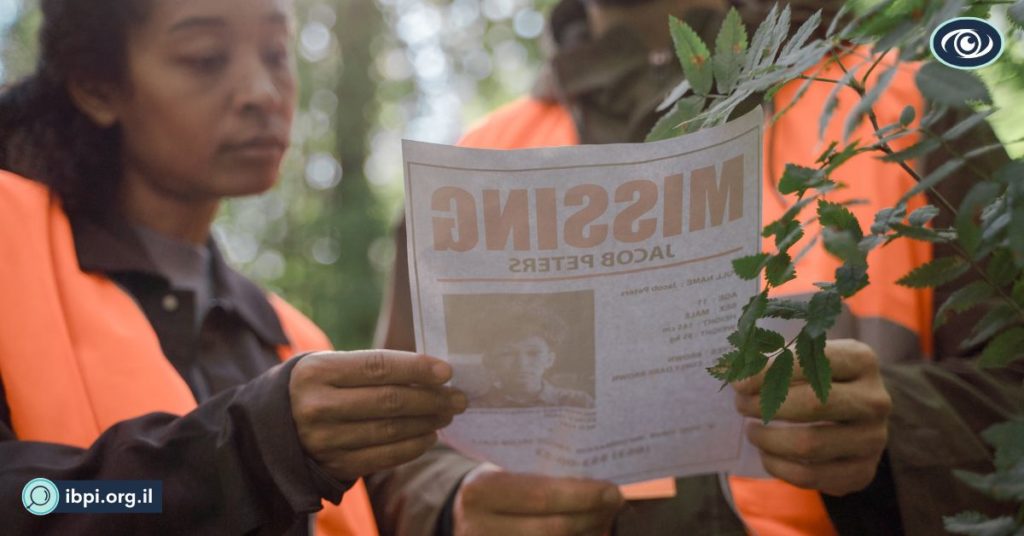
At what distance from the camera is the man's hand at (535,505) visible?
54.2 inches

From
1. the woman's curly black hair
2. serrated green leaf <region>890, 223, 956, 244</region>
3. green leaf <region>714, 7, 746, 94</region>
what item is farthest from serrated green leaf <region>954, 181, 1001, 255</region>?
the woman's curly black hair

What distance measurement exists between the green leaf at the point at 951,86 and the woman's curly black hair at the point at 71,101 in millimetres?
1397

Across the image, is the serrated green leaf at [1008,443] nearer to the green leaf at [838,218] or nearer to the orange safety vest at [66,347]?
the green leaf at [838,218]

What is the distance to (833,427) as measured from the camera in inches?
51.4

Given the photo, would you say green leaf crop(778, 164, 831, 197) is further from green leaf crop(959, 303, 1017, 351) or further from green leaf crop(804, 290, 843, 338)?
green leaf crop(959, 303, 1017, 351)

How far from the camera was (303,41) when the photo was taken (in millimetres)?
8023

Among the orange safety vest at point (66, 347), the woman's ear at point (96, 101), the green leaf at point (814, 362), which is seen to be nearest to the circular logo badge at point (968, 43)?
the green leaf at point (814, 362)

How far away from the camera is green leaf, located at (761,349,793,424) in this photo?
0.97m

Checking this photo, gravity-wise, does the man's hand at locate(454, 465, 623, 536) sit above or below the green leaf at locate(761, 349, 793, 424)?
below

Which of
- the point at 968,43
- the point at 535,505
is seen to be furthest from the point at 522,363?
the point at 968,43

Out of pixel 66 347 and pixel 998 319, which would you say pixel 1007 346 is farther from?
pixel 66 347

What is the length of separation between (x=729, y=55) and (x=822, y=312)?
28 cm

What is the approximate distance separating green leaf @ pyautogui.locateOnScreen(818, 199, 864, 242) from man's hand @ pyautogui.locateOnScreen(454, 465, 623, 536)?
0.59m

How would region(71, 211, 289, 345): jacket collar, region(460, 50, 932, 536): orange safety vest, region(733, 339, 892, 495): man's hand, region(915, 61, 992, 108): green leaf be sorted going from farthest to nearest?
region(71, 211, 289, 345): jacket collar, region(460, 50, 932, 536): orange safety vest, region(733, 339, 892, 495): man's hand, region(915, 61, 992, 108): green leaf
